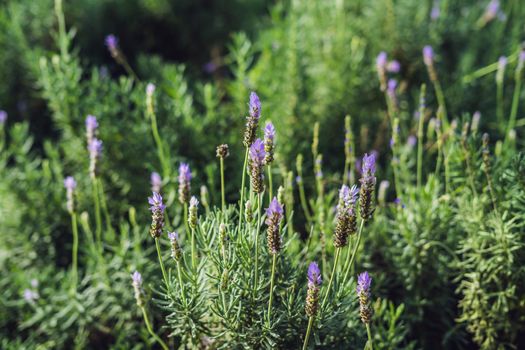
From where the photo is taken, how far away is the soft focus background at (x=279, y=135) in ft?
5.46

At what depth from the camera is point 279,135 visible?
2176mm

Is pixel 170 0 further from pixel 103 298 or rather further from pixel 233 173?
pixel 103 298

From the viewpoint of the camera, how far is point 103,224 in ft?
6.99

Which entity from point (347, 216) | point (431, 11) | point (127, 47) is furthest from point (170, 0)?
point (347, 216)

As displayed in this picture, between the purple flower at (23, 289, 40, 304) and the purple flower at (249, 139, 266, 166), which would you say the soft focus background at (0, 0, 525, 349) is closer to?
the purple flower at (23, 289, 40, 304)

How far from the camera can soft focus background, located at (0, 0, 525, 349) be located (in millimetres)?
1664

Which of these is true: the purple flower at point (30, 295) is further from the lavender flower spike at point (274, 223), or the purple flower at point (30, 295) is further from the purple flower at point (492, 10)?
the purple flower at point (492, 10)

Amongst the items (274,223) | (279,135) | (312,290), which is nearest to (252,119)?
(274,223)

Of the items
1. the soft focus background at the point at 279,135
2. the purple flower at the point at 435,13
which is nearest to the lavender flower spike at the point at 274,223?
the soft focus background at the point at 279,135

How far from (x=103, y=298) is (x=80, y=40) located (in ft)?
5.35

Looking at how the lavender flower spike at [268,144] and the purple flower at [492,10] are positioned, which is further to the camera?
the purple flower at [492,10]

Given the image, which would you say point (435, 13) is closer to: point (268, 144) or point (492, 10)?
point (492, 10)

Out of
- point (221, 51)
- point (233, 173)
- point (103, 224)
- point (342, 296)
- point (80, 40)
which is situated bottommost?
point (342, 296)

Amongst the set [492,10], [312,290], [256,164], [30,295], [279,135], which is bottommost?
[312,290]
